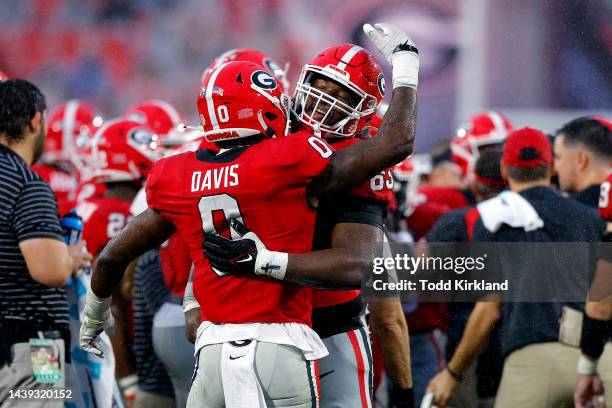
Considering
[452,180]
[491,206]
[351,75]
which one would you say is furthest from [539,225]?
[452,180]

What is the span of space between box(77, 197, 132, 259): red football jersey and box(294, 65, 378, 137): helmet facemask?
6.51 feet

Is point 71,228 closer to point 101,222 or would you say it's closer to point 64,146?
point 101,222

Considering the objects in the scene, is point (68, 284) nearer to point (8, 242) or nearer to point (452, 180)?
point (8, 242)

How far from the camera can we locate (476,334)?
15.2 ft

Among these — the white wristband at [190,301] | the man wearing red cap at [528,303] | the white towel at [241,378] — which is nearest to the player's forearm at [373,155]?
the white towel at [241,378]

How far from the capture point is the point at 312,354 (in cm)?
305

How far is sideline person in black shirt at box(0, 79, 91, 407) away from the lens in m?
3.83

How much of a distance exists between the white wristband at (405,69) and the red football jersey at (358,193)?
0.32 meters

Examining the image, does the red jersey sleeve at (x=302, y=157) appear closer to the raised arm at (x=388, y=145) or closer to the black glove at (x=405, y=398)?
the raised arm at (x=388, y=145)

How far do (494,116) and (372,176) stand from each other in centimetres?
395

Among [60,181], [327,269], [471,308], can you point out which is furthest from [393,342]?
[60,181]

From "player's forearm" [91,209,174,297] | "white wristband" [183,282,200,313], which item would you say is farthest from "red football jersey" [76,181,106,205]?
"player's forearm" [91,209,174,297]

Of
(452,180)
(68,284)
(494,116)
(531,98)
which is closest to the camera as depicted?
(68,284)

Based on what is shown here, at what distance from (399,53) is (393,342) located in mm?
1168
